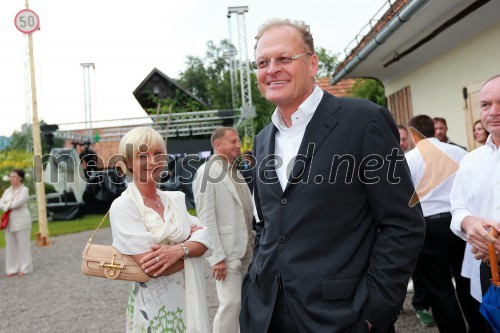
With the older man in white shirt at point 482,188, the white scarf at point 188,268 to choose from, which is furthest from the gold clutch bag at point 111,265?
the older man in white shirt at point 482,188

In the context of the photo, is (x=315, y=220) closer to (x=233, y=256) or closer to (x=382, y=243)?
(x=382, y=243)

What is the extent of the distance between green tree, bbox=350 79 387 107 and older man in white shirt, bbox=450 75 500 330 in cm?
1913

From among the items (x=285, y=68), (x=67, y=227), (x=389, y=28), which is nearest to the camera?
(x=285, y=68)

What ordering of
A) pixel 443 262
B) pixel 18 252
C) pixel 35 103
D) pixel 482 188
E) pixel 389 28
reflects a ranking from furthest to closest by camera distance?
pixel 35 103
pixel 18 252
pixel 389 28
pixel 443 262
pixel 482 188

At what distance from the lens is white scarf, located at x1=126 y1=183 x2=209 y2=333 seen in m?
2.86

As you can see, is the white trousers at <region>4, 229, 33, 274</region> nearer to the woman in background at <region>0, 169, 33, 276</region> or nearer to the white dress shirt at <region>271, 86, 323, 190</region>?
the woman in background at <region>0, 169, 33, 276</region>

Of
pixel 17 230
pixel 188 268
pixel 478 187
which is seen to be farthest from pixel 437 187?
pixel 17 230

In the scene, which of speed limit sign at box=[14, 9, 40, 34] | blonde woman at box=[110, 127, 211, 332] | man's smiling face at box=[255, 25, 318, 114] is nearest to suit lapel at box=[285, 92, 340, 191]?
man's smiling face at box=[255, 25, 318, 114]

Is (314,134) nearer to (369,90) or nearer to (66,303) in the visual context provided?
(66,303)

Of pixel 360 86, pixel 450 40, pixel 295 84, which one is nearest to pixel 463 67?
pixel 450 40

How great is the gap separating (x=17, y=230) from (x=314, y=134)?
943 centimetres

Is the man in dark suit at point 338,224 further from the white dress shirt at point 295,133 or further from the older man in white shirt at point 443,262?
the older man in white shirt at point 443,262

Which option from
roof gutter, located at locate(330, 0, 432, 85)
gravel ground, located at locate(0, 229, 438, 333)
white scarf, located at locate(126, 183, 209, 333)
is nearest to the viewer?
white scarf, located at locate(126, 183, 209, 333)

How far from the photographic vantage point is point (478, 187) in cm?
295
